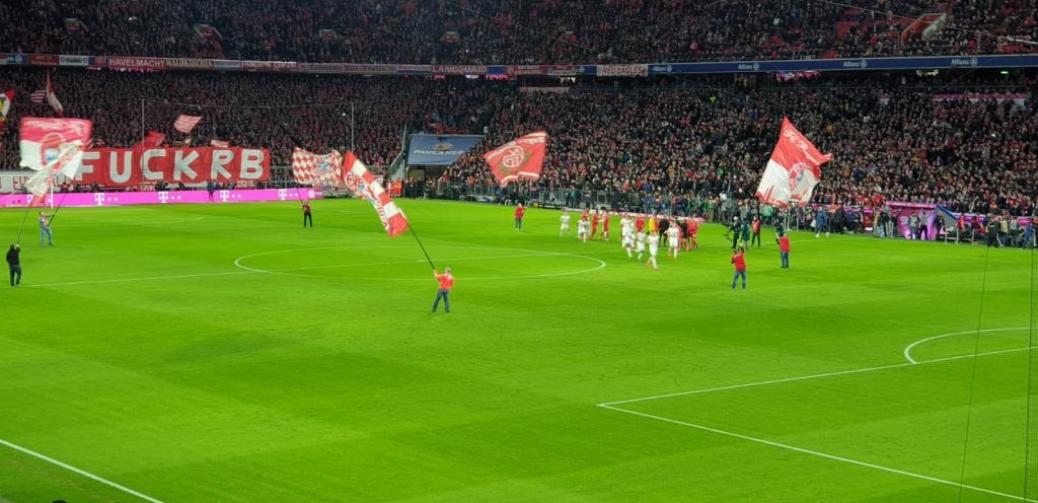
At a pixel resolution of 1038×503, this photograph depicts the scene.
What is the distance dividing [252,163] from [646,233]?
40.6 metres

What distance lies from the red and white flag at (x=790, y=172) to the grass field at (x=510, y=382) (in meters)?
2.75

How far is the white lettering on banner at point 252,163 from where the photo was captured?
281ft

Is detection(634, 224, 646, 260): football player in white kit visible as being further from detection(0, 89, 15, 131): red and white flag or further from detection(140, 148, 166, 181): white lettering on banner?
detection(0, 89, 15, 131): red and white flag

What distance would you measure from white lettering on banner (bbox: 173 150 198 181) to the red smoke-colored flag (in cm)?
2739

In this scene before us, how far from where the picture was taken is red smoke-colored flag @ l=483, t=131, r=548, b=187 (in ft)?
204

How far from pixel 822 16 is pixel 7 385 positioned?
65.3 m

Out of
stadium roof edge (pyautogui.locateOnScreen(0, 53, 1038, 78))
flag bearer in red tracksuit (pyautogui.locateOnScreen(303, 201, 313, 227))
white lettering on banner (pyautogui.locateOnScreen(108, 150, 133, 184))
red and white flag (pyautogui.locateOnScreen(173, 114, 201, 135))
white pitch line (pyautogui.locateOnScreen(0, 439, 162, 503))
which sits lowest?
white pitch line (pyautogui.locateOnScreen(0, 439, 162, 503))

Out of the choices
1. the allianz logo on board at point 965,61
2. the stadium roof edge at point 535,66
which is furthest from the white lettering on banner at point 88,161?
the allianz logo on board at point 965,61

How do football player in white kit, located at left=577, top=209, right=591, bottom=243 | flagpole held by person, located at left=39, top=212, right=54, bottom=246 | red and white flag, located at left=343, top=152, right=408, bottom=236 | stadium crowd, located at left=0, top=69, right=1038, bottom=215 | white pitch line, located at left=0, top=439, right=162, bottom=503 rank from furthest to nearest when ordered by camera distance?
stadium crowd, located at left=0, top=69, right=1038, bottom=215 < football player in white kit, located at left=577, top=209, right=591, bottom=243 < flagpole held by person, located at left=39, top=212, right=54, bottom=246 < red and white flag, located at left=343, top=152, right=408, bottom=236 < white pitch line, located at left=0, top=439, right=162, bottom=503

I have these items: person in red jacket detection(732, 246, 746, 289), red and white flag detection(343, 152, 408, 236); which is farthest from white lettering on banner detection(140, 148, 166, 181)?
red and white flag detection(343, 152, 408, 236)

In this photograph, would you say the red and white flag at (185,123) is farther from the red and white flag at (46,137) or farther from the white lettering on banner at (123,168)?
the red and white flag at (46,137)

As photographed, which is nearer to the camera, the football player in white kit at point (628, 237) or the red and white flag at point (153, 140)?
the football player in white kit at point (628, 237)

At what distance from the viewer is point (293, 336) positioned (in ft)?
107

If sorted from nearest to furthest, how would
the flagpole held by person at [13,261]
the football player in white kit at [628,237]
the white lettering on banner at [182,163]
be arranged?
the flagpole held by person at [13,261] → the football player in white kit at [628,237] → the white lettering on banner at [182,163]
